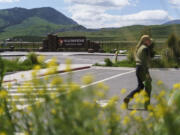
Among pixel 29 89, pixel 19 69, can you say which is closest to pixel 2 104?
pixel 29 89

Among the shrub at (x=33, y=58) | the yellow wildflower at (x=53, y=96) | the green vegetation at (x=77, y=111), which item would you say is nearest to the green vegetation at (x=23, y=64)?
the shrub at (x=33, y=58)

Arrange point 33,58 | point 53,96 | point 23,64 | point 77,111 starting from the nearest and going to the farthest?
point 77,111 → point 53,96 → point 23,64 → point 33,58

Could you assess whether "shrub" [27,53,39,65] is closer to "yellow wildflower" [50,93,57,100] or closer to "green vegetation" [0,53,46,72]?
"green vegetation" [0,53,46,72]

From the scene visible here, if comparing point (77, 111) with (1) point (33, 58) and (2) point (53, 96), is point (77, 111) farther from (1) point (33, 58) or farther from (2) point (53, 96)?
(1) point (33, 58)

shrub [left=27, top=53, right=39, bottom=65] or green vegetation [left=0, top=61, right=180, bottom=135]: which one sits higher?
green vegetation [left=0, top=61, right=180, bottom=135]

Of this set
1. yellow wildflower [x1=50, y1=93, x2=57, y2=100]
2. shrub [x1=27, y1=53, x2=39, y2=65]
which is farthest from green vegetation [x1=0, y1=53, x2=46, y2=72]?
yellow wildflower [x1=50, y1=93, x2=57, y2=100]

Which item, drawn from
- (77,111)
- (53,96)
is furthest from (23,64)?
(77,111)

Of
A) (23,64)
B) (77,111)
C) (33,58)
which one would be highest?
(77,111)

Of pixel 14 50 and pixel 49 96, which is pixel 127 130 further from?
pixel 14 50

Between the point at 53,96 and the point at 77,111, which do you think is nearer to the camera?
the point at 77,111

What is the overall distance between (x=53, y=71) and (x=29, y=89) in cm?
50

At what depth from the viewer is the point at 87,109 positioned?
2.56 metres

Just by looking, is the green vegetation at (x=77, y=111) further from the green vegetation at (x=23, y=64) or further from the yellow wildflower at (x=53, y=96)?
the green vegetation at (x=23, y=64)

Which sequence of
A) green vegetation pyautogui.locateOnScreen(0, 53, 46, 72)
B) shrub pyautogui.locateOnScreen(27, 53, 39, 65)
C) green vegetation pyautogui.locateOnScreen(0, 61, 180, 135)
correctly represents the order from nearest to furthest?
green vegetation pyautogui.locateOnScreen(0, 61, 180, 135) < green vegetation pyautogui.locateOnScreen(0, 53, 46, 72) < shrub pyautogui.locateOnScreen(27, 53, 39, 65)
